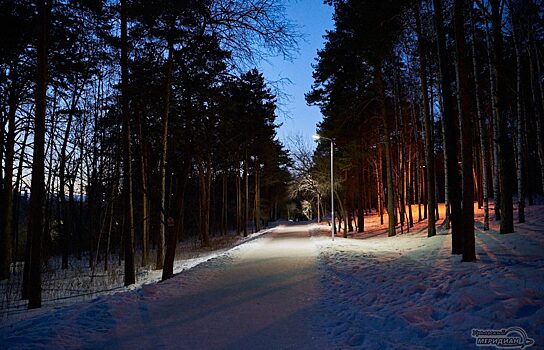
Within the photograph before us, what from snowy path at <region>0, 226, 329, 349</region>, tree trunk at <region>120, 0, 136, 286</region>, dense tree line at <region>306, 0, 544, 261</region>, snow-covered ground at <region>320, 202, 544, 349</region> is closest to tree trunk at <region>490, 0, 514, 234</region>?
dense tree line at <region>306, 0, 544, 261</region>

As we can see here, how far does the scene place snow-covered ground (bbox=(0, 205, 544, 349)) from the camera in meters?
4.50

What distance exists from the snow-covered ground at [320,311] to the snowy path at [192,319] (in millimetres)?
18

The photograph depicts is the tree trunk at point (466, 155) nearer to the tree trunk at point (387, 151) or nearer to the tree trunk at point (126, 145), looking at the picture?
the tree trunk at point (126, 145)

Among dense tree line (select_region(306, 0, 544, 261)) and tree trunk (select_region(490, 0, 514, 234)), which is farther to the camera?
tree trunk (select_region(490, 0, 514, 234))

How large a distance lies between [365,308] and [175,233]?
6941 millimetres

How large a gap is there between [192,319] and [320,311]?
249cm

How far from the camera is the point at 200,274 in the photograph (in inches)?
389

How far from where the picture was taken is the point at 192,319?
5.61 metres

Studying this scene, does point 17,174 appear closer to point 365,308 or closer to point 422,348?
point 365,308

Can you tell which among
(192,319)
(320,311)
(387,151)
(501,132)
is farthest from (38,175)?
(387,151)

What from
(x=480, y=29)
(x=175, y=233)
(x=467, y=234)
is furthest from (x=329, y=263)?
(x=480, y=29)

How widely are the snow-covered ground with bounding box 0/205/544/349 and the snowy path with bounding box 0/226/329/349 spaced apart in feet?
0.06

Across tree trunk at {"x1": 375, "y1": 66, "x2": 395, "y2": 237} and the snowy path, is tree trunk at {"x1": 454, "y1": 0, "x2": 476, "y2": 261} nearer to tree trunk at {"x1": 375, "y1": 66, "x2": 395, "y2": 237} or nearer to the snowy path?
the snowy path

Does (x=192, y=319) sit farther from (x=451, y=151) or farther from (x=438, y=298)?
(x=451, y=151)
